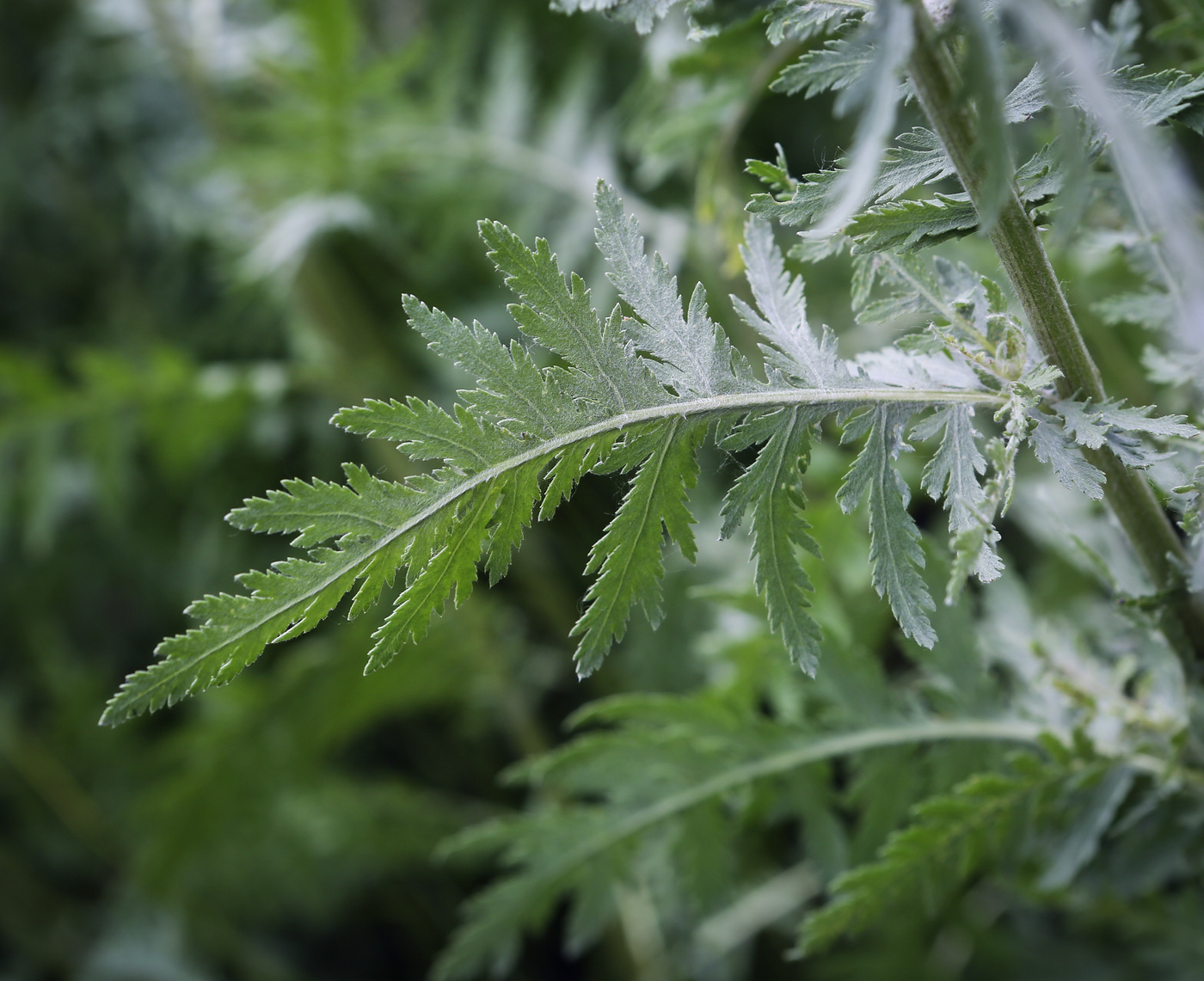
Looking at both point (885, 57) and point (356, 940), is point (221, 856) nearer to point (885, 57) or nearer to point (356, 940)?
point (356, 940)

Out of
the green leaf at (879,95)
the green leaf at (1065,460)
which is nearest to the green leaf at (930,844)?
the green leaf at (1065,460)

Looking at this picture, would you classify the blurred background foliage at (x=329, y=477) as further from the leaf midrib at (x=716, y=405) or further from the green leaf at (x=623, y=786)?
the leaf midrib at (x=716, y=405)

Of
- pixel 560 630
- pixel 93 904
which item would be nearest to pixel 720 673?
pixel 560 630

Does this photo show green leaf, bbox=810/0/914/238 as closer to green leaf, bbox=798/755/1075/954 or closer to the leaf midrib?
the leaf midrib

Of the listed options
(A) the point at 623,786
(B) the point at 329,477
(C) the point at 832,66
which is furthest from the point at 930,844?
(B) the point at 329,477

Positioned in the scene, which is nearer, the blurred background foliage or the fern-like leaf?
the fern-like leaf

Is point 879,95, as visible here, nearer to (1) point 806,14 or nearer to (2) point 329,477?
(1) point 806,14

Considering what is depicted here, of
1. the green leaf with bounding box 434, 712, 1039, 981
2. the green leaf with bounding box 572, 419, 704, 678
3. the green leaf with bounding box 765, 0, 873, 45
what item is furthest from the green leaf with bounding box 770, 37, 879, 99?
the green leaf with bounding box 434, 712, 1039, 981
